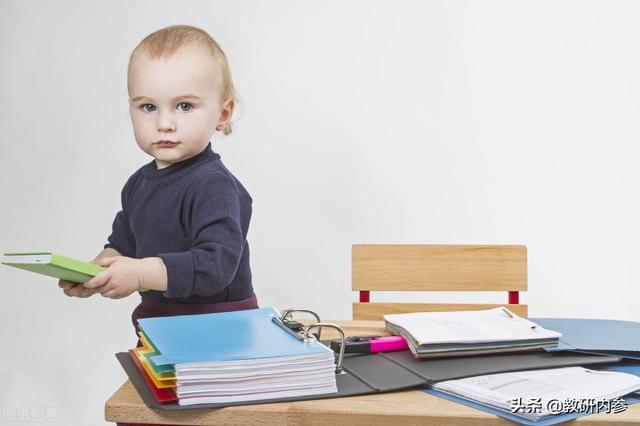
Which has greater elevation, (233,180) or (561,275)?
(233,180)

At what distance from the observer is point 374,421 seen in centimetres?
85

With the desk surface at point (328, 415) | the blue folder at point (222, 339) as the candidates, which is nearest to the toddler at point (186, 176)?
the blue folder at point (222, 339)

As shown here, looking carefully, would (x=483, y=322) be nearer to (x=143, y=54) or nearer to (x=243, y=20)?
(x=143, y=54)

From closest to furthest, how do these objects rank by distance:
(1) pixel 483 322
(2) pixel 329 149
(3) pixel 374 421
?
1. (3) pixel 374 421
2. (1) pixel 483 322
3. (2) pixel 329 149

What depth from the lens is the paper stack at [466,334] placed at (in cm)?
106

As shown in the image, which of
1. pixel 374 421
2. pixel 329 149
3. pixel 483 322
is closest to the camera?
pixel 374 421

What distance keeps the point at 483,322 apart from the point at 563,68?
159cm

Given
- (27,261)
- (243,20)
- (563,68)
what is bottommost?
(27,261)

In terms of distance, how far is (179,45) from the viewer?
1.29 metres

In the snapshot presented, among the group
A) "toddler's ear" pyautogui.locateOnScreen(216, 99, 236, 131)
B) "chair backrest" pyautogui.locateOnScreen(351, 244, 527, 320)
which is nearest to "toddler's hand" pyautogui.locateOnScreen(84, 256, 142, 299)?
"toddler's ear" pyautogui.locateOnScreen(216, 99, 236, 131)

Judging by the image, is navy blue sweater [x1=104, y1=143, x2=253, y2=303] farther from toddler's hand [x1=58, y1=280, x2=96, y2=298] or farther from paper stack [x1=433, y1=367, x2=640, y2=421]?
A: paper stack [x1=433, y1=367, x2=640, y2=421]

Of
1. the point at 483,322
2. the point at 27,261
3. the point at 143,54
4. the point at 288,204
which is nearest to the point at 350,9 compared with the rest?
the point at 288,204

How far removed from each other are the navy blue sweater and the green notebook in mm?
126

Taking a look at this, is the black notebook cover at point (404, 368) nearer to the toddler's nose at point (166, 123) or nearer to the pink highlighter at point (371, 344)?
the pink highlighter at point (371, 344)
